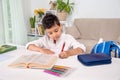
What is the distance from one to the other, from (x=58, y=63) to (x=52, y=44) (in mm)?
494

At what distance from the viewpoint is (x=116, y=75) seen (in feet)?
2.89

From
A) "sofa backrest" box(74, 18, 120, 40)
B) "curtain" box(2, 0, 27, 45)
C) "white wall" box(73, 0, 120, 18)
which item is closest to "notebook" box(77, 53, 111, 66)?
"sofa backrest" box(74, 18, 120, 40)

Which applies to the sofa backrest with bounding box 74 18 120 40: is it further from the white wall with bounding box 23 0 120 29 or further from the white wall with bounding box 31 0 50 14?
the white wall with bounding box 31 0 50 14

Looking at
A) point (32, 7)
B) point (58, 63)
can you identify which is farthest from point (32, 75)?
point (32, 7)

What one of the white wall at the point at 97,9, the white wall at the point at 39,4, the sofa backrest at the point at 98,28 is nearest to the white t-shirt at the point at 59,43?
the sofa backrest at the point at 98,28

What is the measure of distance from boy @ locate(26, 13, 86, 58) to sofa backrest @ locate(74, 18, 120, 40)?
169 centimetres

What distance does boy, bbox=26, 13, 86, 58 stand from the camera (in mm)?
1400

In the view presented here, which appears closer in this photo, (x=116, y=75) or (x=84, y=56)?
(x=116, y=75)

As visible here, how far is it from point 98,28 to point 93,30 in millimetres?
103

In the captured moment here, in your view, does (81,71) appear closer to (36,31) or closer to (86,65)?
(86,65)

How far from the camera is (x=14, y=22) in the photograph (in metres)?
3.53

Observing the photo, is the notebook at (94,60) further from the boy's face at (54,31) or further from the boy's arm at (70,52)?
the boy's face at (54,31)

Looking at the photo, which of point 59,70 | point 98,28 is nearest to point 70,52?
point 59,70

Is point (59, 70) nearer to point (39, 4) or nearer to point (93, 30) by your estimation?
point (93, 30)
